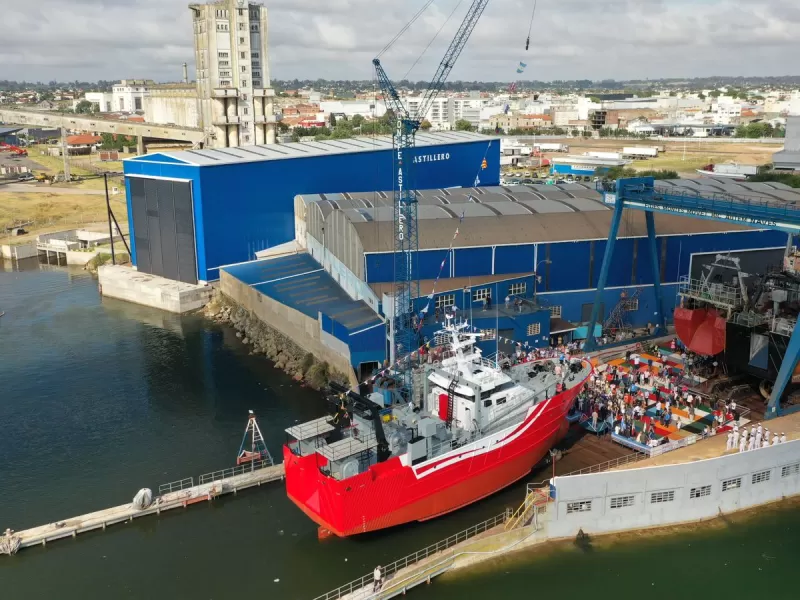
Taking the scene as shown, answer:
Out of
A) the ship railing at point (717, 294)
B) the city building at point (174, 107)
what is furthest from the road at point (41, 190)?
the ship railing at point (717, 294)

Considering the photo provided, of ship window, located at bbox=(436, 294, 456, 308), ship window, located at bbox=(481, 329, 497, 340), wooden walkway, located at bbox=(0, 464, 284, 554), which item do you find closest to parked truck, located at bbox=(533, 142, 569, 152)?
ship window, located at bbox=(436, 294, 456, 308)

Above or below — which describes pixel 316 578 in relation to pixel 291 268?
below

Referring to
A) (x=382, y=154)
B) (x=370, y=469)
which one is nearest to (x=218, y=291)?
(x=382, y=154)

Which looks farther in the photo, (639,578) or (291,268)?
(291,268)

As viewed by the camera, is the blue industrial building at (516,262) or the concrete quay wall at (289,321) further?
the blue industrial building at (516,262)

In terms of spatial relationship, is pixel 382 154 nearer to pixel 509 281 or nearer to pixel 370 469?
pixel 509 281

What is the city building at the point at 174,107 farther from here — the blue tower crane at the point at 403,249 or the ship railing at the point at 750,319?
the ship railing at the point at 750,319

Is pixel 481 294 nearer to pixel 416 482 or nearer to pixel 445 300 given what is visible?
pixel 445 300

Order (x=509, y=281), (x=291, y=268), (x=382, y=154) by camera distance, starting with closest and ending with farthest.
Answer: (x=509, y=281) → (x=291, y=268) → (x=382, y=154)
